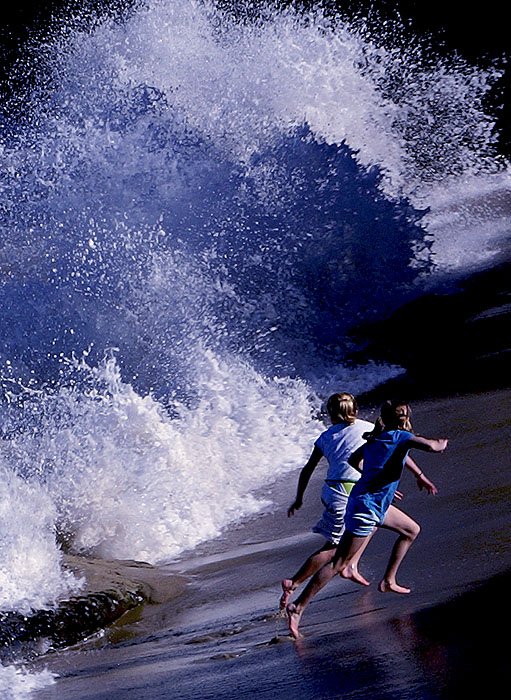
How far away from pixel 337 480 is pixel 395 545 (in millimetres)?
375

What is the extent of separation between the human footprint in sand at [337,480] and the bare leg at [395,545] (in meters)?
0.16

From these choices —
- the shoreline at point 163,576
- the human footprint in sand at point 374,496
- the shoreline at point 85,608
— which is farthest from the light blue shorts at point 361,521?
the shoreline at point 85,608

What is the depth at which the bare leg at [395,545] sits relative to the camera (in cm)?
423

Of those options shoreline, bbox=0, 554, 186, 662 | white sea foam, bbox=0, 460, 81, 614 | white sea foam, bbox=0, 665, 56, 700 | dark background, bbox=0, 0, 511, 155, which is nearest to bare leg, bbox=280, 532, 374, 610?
white sea foam, bbox=0, 665, 56, 700

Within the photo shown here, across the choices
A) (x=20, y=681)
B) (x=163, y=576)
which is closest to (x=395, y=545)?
(x=20, y=681)

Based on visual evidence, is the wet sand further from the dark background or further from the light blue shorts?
the dark background

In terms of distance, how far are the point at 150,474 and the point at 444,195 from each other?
11.5 metres

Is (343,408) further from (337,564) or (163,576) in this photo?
(163,576)

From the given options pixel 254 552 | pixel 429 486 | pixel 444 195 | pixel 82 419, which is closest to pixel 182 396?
pixel 82 419

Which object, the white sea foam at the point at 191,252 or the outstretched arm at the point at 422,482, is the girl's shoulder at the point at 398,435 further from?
the white sea foam at the point at 191,252

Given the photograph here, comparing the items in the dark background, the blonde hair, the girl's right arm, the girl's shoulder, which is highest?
the dark background

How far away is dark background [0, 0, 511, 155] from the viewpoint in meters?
25.7

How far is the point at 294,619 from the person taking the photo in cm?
406

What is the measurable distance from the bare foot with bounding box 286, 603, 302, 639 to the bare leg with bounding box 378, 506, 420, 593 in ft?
1.29
